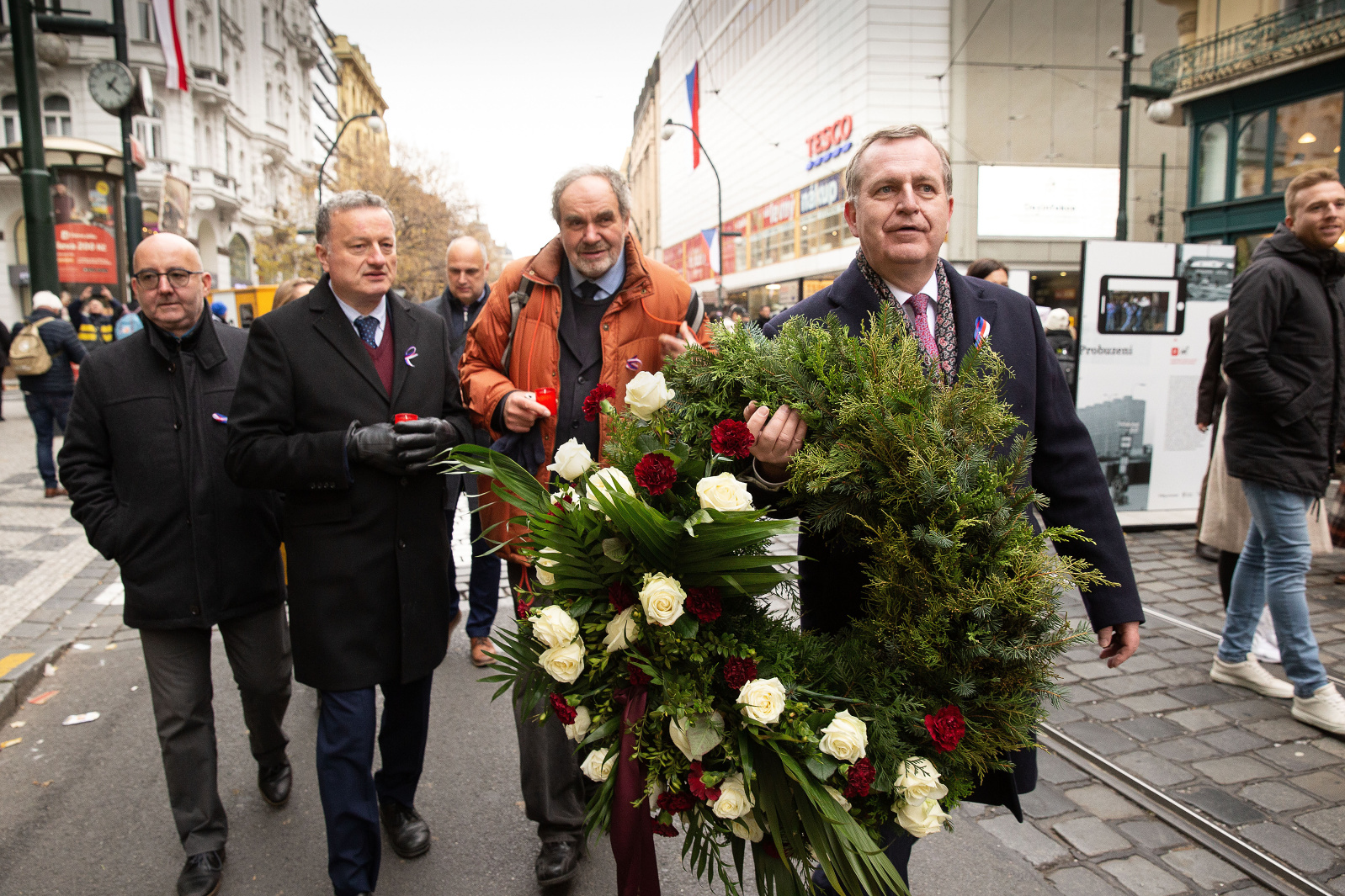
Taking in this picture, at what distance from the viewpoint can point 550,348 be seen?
10.2 ft

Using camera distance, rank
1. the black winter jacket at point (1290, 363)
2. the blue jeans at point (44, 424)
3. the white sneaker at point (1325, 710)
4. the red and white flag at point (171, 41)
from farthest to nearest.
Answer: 1. the red and white flag at point (171, 41)
2. the blue jeans at point (44, 424)
3. the black winter jacket at point (1290, 363)
4. the white sneaker at point (1325, 710)

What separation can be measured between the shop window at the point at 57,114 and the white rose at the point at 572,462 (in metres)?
41.0

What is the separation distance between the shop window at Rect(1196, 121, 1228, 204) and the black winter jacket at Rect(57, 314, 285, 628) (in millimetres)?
24521

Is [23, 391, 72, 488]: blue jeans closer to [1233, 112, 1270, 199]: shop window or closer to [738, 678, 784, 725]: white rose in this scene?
[738, 678, 784, 725]: white rose

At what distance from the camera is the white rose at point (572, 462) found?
80.0 inches

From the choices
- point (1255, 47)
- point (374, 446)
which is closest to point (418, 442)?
point (374, 446)

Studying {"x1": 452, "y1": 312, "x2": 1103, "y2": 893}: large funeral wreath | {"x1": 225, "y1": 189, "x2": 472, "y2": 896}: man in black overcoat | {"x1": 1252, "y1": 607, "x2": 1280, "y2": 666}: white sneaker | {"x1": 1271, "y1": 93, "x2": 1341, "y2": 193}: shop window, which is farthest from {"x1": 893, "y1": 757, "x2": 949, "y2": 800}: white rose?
{"x1": 1271, "y1": 93, "x2": 1341, "y2": 193}: shop window

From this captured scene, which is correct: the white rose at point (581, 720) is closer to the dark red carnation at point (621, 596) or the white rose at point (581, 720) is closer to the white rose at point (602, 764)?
the white rose at point (602, 764)

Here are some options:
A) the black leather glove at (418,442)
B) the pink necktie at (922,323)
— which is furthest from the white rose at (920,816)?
the black leather glove at (418,442)

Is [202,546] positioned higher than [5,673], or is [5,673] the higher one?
[202,546]

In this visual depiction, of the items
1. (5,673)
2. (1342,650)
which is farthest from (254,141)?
(1342,650)

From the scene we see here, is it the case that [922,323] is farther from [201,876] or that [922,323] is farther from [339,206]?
[201,876]

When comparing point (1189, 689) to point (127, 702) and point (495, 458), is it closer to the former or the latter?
point (495, 458)

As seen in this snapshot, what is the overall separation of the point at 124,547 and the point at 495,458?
5.83 feet
